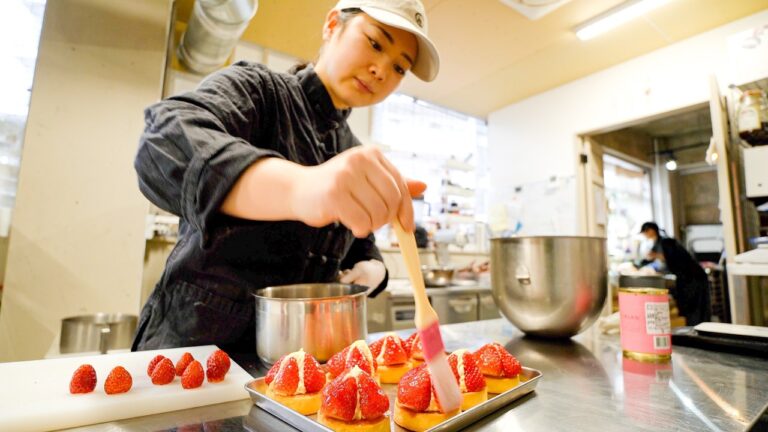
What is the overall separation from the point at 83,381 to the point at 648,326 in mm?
1011

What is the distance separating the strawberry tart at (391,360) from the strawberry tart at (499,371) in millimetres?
137

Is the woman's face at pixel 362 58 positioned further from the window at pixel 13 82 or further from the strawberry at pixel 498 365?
the window at pixel 13 82

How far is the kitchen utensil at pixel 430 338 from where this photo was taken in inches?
18.1

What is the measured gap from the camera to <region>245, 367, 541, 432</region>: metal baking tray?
1.33 ft

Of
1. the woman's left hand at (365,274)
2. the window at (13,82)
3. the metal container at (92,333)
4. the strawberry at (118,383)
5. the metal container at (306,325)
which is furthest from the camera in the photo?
the window at (13,82)

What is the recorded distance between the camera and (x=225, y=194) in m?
0.52

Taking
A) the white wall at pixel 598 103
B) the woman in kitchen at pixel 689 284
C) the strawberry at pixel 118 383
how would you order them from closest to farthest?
the strawberry at pixel 118 383 < the white wall at pixel 598 103 < the woman in kitchen at pixel 689 284

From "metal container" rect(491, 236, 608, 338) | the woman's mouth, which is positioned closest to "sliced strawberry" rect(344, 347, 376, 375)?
"metal container" rect(491, 236, 608, 338)

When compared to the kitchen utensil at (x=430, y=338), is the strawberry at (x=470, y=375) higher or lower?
lower

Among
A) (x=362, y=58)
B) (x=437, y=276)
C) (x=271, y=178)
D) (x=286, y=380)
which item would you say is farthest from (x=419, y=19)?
(x=437, y=276)

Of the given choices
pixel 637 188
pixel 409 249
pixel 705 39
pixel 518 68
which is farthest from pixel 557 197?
pixel 409 249

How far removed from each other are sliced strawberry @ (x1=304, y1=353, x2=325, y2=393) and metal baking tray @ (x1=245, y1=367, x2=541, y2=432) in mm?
35

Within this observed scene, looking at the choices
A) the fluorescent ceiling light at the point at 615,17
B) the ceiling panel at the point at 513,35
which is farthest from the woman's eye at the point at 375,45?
the fluorescent ceiling light at the point at 615,17

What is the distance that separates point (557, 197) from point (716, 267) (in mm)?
2654
